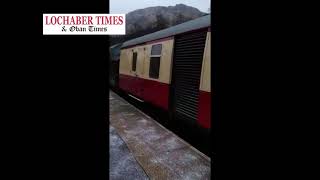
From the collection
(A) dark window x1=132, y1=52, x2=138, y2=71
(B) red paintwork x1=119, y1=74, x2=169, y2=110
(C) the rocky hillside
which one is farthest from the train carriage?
(C) the rocky hillside

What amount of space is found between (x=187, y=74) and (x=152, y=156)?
2394mm

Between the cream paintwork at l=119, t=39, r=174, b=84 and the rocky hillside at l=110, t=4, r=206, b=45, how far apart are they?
32.8 m

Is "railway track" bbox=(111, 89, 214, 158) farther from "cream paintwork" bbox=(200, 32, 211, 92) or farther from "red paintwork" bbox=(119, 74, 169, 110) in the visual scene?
"cream paintwork" bbox=(200, 32, 211, 92)

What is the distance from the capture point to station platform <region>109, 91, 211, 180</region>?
4.28m

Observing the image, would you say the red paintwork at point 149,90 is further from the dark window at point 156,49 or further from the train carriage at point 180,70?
the dark window at point 156,49

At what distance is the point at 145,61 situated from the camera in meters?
10.0

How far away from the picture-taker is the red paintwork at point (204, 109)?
221 inches

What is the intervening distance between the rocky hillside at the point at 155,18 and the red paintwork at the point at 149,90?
112 feet

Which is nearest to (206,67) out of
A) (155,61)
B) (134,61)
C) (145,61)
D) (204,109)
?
(204,109)

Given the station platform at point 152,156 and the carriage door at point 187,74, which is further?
the carriage door at point 187,74

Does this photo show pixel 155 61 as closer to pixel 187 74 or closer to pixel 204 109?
pixel 187 74

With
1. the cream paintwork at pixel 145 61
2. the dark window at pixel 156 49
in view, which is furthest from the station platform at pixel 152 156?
the dark window at pixel 156 49
